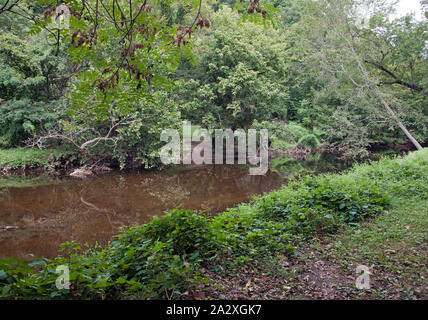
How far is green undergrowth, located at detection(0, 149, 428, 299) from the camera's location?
2.25 metres

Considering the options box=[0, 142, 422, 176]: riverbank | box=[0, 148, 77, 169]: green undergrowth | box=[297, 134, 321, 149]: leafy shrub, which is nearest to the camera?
box=[0, 142, 422, 176]: riverbank

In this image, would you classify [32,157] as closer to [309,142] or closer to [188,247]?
[188,247]

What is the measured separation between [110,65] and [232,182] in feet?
33.9

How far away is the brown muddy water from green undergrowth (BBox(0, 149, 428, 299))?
1.67 metres

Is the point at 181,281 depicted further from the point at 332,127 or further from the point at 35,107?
the point at 332,127

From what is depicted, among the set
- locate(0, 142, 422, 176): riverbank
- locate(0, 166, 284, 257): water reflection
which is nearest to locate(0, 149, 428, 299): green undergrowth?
locate(0, 166, 284, 257): water reflection

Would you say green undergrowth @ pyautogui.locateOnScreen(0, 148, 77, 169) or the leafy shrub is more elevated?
the leafy shrub

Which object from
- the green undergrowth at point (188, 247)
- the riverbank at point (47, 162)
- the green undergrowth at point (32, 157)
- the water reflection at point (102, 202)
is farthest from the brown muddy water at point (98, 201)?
the green undergrowth at point (32, 157)

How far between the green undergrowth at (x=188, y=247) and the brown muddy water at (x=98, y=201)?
1.67m

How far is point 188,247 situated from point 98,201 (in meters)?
8.11

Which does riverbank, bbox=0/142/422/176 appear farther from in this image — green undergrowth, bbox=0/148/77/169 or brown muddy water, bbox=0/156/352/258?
brown muddy water, bbox=0/156/352/258

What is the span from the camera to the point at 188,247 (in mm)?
3250

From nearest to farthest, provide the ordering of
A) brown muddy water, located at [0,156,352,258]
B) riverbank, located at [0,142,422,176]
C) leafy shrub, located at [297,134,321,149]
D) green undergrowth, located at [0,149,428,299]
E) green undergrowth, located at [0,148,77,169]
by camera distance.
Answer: green undergrowth, located at [0,149,428,299] < brown muddy water, located at [0,156,352,258] < riverbank, located at [0,142,422,176] < green undergrowth, located at [0,148,77,169] < leafy shrub, located at [297,134,321,149]
